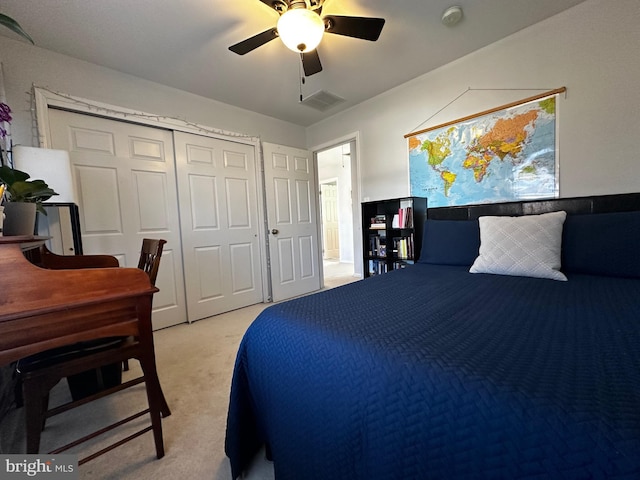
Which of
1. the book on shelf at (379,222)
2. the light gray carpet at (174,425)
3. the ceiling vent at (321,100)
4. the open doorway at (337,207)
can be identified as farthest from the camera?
the open doorway at (337,207)

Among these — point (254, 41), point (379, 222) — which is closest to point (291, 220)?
point (379, 222)

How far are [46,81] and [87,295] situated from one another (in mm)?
2249

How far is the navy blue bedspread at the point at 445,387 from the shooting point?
0.47 meters

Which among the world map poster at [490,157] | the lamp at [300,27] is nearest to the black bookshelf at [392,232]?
the world map poster at [490,157]

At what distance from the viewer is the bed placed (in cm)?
47

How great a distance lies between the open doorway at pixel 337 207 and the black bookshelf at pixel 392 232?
2371mm

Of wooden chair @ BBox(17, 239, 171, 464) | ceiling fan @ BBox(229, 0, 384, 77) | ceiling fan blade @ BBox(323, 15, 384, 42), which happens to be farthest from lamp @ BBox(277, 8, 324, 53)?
wooden chair @ BBox(17, 239, 171, 464)

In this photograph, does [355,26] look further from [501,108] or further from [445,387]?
[445,387]

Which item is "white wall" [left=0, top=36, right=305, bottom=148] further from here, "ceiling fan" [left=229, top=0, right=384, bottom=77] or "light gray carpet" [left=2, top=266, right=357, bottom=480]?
"light gray carpet" [left=2, top=266, right=357, bottom=480]

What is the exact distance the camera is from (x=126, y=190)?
2445 mm

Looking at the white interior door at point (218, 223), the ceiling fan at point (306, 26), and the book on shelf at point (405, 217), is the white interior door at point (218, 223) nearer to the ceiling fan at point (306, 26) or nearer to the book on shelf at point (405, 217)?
the ceiling fan at point (306, 26)

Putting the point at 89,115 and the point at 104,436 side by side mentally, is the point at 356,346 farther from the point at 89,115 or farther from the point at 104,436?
the point at 89,115

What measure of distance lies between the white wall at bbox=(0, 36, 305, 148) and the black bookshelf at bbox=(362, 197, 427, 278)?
192 cm

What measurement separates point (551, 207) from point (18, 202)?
3.24 meters
